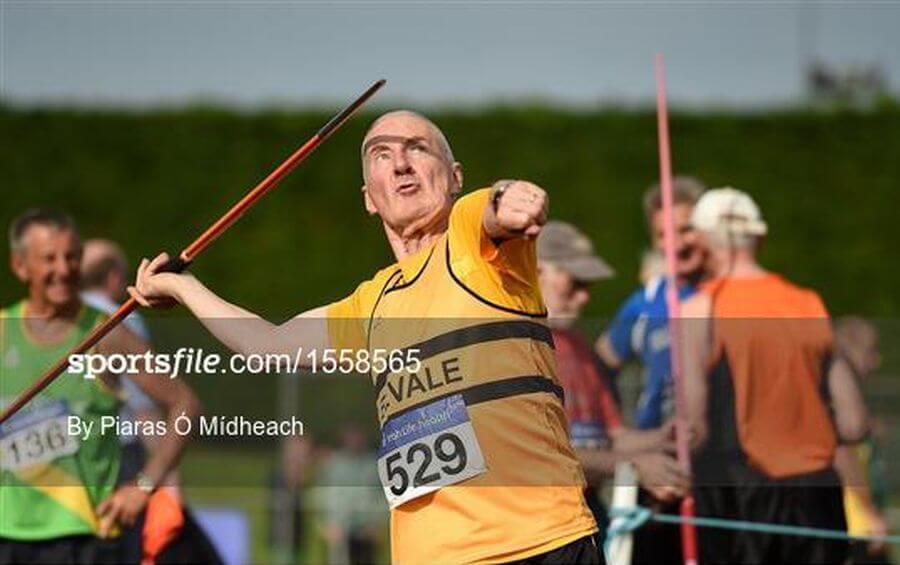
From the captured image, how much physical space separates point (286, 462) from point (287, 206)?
570 cm

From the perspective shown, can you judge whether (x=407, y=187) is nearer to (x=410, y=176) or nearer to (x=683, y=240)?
(x=410, y=176)

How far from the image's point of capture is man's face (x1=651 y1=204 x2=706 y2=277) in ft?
27.3

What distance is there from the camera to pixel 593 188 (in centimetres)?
2166

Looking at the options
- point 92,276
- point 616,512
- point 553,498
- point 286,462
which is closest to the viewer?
point 553,498

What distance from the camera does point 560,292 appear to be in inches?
314

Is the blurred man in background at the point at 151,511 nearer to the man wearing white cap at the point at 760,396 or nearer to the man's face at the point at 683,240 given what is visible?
the man wearing white cap at the point at 760,396

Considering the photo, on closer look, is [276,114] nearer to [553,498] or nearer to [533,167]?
[533,167]

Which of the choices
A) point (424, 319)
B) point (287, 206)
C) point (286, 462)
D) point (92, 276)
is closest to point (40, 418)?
point (92, 276)

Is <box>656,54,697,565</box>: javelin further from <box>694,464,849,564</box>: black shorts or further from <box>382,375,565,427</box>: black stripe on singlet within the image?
<box>382,375,565,427</box>: black stripe on singlet

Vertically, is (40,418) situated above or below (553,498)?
above

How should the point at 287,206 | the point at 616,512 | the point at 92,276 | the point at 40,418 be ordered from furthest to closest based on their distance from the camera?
1. the point at 287,206
2. the point at 92,276
3. the point at 616,512
4. the point at 40,418

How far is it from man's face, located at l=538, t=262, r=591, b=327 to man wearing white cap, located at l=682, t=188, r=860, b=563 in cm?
47

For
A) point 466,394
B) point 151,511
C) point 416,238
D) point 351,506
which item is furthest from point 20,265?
point 351,506
